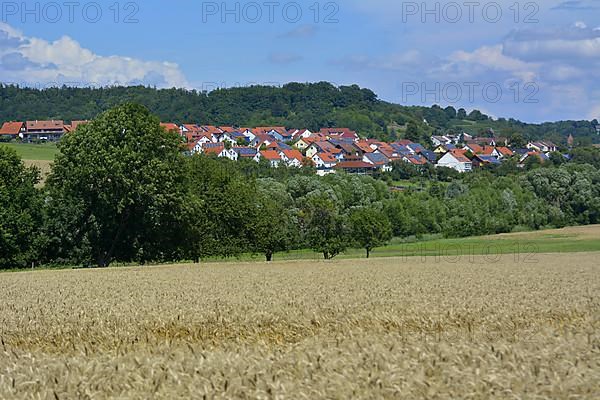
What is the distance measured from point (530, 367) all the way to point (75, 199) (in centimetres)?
4894

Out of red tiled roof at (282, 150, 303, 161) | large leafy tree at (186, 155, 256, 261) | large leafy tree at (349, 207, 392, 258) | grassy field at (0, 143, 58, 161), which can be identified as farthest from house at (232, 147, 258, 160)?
large leafy tree at (186, 155, 256, 261)

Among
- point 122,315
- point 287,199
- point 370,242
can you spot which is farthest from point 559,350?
point 287,199

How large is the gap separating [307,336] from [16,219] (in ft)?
140

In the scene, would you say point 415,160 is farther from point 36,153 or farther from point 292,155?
point 36,153

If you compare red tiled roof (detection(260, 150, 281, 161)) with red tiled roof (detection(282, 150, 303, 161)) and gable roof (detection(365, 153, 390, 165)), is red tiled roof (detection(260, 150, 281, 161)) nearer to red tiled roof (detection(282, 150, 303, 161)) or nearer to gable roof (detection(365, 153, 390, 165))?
red tiled roof (detection(282, 150, 303, 161))

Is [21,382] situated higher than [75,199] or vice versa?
[75,199]

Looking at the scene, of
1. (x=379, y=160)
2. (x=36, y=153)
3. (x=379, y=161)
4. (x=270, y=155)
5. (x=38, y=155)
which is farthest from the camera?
(x=379, y=160)

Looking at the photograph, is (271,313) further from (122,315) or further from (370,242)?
(370,242)

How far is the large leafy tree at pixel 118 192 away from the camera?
53125 mm

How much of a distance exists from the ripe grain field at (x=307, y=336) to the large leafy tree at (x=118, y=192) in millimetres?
21408

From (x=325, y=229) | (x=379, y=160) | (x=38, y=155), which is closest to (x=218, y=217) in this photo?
(x=325, y=229)

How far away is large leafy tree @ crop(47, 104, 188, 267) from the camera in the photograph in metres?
53.1

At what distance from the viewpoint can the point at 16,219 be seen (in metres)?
54.9

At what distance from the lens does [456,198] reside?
111500 millimetres
